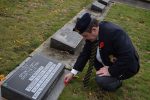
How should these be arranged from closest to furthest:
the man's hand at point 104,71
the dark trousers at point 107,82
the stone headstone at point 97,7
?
the man's hand at point 104,71 → the dark trousers at point 107,82 → the stone headstone at point 97,7

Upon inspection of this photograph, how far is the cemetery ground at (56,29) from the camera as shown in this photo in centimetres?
518

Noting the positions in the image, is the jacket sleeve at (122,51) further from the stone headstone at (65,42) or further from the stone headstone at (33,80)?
the stone headstone at (65,42)

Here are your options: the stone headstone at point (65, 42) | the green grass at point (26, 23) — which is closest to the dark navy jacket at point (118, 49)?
the stone headstone at point (65, 42)

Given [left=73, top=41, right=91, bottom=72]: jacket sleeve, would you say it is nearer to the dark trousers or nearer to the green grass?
the dark trousers

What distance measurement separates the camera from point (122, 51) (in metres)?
4.34

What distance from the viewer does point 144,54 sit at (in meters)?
7.15

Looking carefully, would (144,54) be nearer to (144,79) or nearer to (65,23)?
(144,79)

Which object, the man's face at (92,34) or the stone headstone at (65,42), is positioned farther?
the stone headstone at (65,42)

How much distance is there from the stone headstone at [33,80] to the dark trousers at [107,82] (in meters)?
0.70

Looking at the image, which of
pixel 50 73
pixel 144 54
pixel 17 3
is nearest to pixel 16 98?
pixel 50 73

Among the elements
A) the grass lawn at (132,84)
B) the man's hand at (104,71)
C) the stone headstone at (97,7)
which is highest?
the man's hand at (104,71)

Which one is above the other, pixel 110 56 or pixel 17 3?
pixel 110 56

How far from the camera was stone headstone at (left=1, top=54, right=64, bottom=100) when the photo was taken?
4270 mm

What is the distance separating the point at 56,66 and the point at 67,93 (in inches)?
19.9
